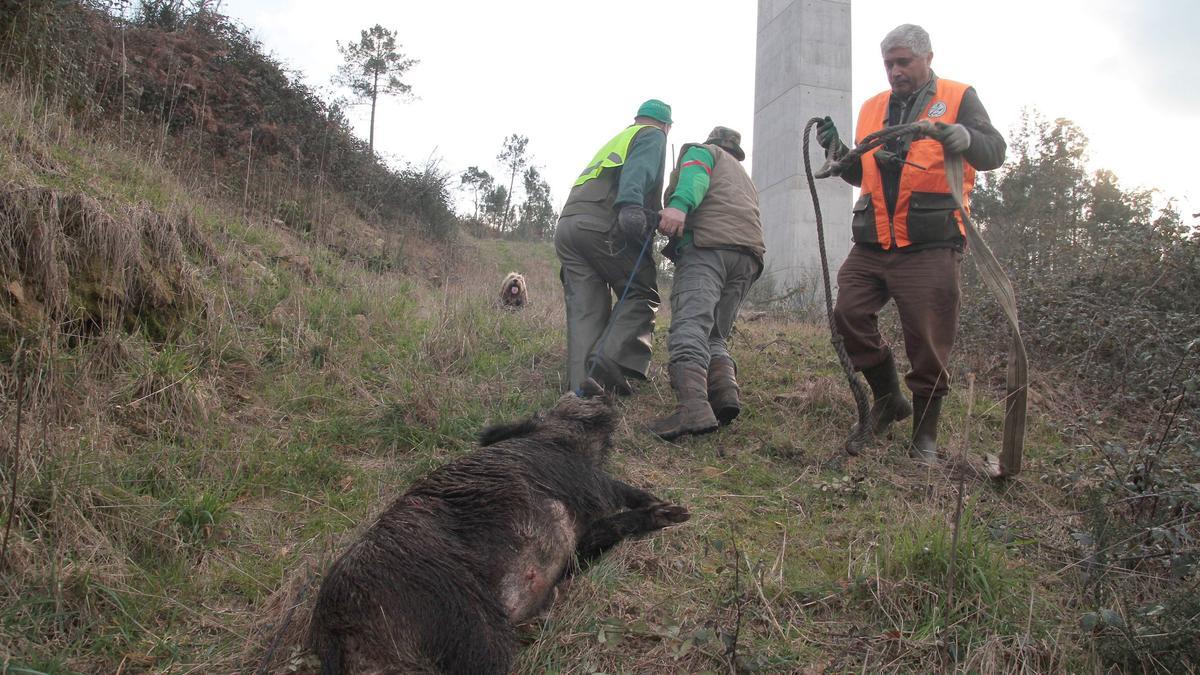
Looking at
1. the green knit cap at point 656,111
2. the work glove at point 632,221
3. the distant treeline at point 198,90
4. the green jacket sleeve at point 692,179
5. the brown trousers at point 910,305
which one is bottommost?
the brown trousers at point 910,305

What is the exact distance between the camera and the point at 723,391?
4.55m

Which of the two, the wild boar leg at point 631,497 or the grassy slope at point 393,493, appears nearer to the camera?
the grassy slope at point 393,493

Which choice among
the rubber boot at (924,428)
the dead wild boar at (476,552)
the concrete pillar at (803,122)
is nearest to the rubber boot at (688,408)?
the dead wild boar at (476,552)

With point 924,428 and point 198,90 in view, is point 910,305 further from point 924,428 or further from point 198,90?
point 198,90

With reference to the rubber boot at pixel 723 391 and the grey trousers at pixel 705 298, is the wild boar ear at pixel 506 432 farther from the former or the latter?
the rubber boot at pixel 723 391

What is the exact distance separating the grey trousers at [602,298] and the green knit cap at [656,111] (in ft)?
2.85

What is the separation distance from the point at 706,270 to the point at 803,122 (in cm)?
813

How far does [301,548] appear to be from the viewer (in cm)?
289

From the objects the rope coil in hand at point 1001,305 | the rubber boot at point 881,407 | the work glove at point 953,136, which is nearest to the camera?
the rope coil in hand at point 1001,305

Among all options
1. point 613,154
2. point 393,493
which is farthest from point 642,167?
point 393,493

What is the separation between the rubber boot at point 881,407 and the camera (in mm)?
4230

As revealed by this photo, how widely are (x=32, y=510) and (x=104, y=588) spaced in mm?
515

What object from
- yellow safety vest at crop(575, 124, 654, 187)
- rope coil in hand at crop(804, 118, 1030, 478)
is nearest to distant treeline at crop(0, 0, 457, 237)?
yellow safety vest at crop(575, 124, 654, 187)

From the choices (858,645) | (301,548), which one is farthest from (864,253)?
(301,548)
